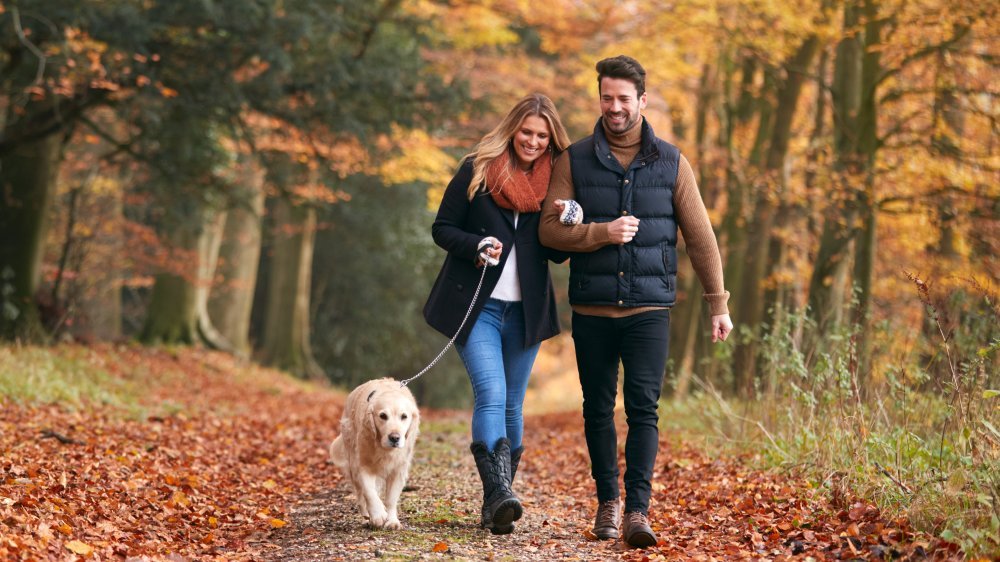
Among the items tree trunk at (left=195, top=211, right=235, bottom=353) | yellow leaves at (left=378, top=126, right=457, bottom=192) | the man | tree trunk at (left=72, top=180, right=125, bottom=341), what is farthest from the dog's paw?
yellow leaves at (left=378, top=126, right=457, bottom=192)

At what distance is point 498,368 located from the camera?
18.0 ft

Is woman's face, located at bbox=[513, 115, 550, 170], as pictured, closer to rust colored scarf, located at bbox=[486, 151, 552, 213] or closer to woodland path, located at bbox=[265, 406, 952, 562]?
rust colored scarf, located at bbox=[486, 151, 552, 213]

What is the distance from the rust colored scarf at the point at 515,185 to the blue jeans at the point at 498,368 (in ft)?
1.72

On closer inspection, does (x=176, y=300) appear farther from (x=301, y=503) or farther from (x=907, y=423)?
(x=907, y=423)

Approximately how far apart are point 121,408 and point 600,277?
7.70 m

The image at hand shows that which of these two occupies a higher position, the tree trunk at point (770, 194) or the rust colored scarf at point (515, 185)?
the tree trunk at point (770, 194)

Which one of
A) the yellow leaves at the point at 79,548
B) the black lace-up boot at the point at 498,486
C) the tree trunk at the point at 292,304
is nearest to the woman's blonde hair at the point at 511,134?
the black lace-up boot at the point at 498,486

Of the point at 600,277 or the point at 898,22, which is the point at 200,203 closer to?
the point at 898,22

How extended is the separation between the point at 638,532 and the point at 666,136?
19.3 meters

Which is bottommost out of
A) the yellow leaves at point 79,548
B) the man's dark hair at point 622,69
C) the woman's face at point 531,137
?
the yellow leaves at point 79,548

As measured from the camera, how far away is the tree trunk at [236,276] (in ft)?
70.4

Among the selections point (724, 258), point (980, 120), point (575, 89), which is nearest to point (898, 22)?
point (980, 120)

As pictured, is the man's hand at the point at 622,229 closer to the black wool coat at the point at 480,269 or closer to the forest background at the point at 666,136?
the black wool coat at the point at 480,269

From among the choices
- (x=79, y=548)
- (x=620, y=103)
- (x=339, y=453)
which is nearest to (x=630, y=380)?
(x=620, y=103)
